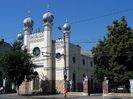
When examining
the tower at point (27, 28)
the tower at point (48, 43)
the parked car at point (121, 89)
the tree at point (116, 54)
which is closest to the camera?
the parked car at point (121, 89)

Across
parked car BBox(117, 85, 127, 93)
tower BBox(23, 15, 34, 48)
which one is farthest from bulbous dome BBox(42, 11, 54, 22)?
parked car BBox(117, 85, 127, 93)

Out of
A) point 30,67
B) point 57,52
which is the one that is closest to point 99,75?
point 57,52

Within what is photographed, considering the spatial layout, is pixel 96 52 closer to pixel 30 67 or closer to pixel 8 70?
pixel 30 67

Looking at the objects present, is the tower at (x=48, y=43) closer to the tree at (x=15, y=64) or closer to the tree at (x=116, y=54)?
the tree at (x=15, y=64)

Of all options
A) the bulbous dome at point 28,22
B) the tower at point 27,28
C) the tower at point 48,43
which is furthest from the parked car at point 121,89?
the bulbous dome at point 28,22

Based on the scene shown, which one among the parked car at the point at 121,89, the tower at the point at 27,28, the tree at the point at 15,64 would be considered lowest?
the parked car at the point at 121,89

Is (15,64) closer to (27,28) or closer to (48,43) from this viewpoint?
(48,43)

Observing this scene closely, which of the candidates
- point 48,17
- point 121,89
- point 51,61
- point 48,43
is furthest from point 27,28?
point 121,89

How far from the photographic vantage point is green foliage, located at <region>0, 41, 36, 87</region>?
92.8ft

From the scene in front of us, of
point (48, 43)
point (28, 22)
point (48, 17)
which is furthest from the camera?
point (28, 22)

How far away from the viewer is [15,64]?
28734 millimetres

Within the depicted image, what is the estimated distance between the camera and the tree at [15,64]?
2829 cm

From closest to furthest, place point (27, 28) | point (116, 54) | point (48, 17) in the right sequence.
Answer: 1. point (116, 54)
2. point (48, 17)
3. point (27, 28)

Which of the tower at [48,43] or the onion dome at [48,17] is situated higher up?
the onion dome at [48,17]
